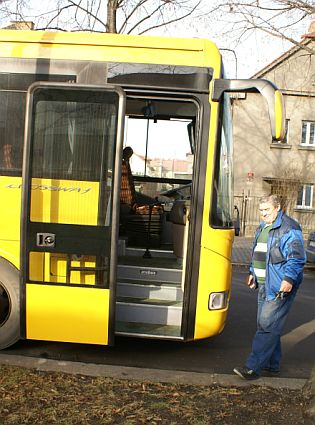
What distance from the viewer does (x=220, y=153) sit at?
486cm

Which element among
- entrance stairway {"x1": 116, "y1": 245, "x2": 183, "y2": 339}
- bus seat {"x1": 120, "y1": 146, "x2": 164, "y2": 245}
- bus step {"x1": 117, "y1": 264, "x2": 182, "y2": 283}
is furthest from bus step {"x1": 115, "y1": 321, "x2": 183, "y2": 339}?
Answer: bus seat {"x1": 120, "y1": 146, "x2": 164, "y2": 245}

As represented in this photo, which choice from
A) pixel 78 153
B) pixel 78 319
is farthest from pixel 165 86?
pixel 78 319

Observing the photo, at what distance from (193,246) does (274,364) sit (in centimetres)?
145

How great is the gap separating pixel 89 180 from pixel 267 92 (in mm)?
1856

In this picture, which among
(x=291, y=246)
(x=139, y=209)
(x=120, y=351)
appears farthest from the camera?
(x=139, y=209)

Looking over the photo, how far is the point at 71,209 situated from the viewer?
15.6 ft

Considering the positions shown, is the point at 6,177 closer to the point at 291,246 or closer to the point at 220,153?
the point at 220,153

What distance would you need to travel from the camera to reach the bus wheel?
4.87 m

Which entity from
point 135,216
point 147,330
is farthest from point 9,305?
point 135,216

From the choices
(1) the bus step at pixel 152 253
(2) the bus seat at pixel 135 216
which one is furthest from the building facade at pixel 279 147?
(1) the bus step at pixel 152 253

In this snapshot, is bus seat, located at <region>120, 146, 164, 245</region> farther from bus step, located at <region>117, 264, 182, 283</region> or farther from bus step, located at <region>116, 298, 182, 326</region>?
bus step, located at <region>116, 298, 182, 326</region>

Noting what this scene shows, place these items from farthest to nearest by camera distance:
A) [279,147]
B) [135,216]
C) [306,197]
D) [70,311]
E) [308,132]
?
1. [308,132]
2. [306,197]
3. [279,147]
4. [135,216]
5. [70,311]

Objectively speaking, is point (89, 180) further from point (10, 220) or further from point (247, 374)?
point (247, 374)

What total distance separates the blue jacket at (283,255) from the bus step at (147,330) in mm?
1021
